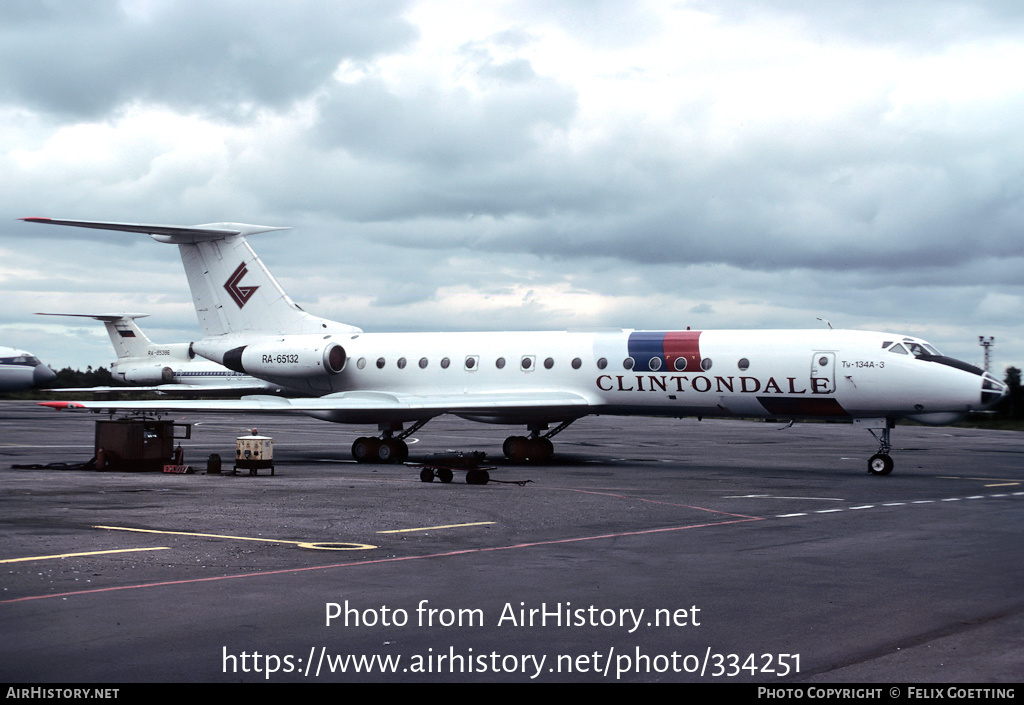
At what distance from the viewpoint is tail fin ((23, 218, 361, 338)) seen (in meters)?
32.5

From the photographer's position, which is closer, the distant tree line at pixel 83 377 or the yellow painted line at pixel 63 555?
the yellow painted line at pixel 63 555

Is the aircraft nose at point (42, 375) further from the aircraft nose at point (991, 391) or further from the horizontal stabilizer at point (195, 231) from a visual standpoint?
the aircraft nose at point (991, 391)

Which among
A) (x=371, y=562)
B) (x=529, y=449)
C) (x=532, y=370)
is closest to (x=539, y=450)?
(x=529, y=449)

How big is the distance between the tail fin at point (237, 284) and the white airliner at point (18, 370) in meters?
15.6

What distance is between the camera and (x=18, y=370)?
145 ft

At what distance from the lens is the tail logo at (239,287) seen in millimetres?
32625

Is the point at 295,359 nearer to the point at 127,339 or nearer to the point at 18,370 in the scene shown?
the point at 18,370

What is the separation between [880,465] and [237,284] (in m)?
19.6

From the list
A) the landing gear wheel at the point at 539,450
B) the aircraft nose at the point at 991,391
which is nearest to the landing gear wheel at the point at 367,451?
the landing gear wheel at the point at 539,450

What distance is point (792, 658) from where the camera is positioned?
24.1ft

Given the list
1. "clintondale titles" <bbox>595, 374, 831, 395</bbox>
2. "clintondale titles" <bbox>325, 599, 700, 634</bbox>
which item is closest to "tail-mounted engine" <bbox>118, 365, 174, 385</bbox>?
"clintondale titles" <bbox>595, 374, 831, 395</bbox>

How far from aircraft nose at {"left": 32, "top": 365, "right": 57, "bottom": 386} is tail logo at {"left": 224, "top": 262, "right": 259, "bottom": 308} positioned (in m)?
17.2

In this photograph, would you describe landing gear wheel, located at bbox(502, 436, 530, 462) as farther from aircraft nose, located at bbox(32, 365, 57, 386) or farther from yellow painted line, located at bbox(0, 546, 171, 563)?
aircraft nose, located at bbox(32, 365, 57, 386)
